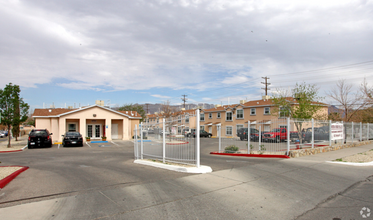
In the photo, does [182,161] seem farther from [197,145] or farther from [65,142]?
[65,142]

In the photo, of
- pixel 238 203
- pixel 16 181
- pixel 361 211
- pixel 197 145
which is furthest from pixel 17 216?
pixel 361 211

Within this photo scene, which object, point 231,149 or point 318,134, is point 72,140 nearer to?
point 231,149

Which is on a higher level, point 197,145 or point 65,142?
point 197,145

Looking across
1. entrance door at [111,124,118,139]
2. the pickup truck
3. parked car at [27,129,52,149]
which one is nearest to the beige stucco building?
entrance door at [111,124,118,139]

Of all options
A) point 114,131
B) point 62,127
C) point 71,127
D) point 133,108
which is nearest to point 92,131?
point 71,127

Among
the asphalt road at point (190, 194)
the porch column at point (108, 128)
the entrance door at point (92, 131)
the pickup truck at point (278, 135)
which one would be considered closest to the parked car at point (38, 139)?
the porch column at point (108, 128)

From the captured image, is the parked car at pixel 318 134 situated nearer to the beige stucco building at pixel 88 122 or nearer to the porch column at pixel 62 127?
the beige stucco building at pixel 88 122

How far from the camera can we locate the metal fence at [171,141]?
337 inches

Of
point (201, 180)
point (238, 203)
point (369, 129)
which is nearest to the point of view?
point (238, 203)

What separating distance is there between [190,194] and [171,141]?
3696 millimetres

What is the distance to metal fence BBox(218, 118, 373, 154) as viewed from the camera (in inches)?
498

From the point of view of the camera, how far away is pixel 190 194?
19.6ft

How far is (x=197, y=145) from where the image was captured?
27.4ft

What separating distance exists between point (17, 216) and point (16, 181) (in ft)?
12.0
